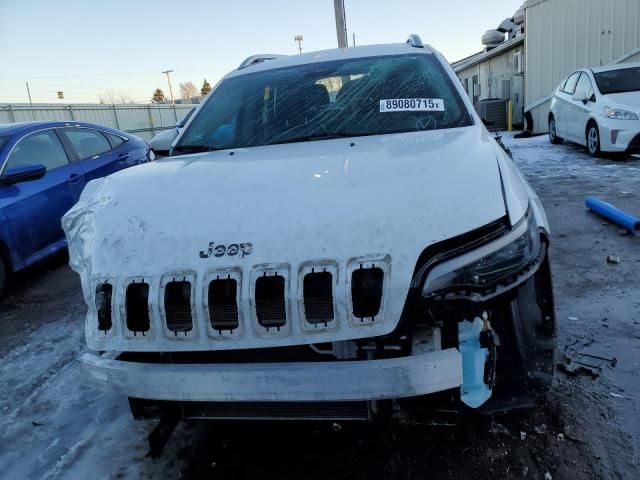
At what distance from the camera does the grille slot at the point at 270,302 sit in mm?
1608

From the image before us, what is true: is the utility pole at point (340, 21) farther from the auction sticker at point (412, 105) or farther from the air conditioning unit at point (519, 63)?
the auction sticker at point (412, 105)

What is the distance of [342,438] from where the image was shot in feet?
7.14

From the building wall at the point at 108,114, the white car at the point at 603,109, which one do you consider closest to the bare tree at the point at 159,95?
the building wall at the point at 108,114

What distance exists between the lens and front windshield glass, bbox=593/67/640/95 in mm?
8453

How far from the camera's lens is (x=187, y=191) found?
2064 mm

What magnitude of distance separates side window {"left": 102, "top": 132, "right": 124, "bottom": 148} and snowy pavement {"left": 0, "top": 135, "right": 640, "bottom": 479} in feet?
10.5

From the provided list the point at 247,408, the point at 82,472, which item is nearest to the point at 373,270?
the point at 247,408

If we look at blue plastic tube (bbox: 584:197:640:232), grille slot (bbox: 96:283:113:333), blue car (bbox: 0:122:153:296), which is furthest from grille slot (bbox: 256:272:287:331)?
blue plastic tube (bbox: 584:197:640:232)

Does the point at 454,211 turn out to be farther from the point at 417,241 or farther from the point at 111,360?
the point at 111,360

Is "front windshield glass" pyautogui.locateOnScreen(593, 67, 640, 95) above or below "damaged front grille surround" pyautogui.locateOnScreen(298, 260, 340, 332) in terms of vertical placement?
above

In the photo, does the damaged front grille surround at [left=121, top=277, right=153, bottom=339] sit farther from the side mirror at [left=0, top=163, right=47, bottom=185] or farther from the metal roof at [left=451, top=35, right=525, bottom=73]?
the metal roof at [left=451, top=35, right=525, bottom=73]

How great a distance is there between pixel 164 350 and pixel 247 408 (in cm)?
37

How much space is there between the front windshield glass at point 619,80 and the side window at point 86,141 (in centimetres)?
784

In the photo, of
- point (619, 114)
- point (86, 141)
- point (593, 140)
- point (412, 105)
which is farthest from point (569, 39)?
point (412, 105)
